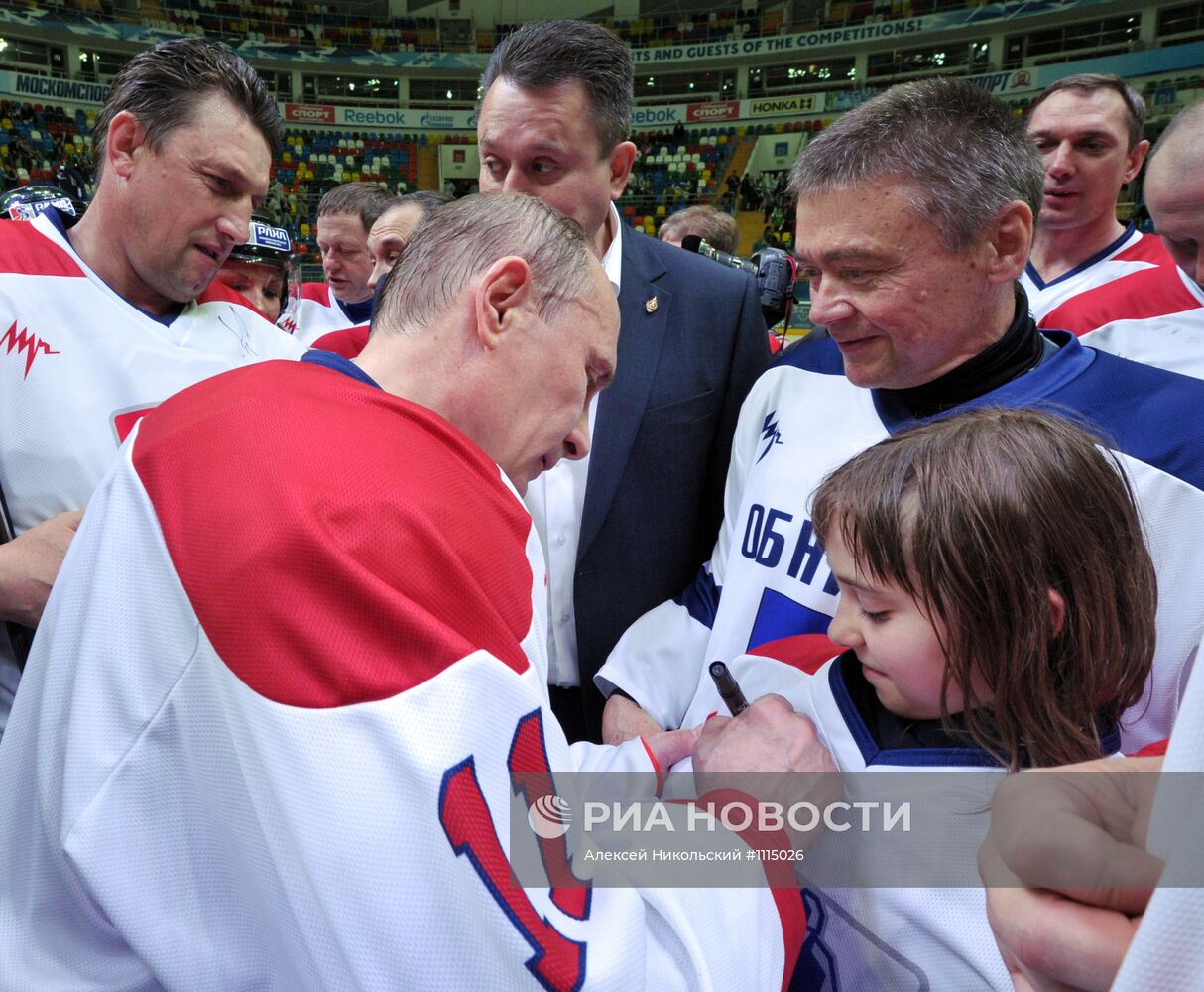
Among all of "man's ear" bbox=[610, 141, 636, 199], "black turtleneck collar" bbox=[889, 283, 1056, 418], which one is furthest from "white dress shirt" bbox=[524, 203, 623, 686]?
"black turtleneck collar" bbox=[889, 283, 1056, 418]

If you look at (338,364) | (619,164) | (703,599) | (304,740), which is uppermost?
(619,164)

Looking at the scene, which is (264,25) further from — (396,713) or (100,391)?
(396,713)

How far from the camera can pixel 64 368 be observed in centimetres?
190

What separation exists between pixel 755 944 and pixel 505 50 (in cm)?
209

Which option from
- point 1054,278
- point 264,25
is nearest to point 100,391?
point 1054,278

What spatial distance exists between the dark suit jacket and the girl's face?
0.90 m

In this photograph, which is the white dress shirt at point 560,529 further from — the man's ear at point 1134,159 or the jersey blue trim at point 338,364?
the man's ear at point 1134,159

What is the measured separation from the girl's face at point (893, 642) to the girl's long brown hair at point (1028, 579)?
17 millimetres

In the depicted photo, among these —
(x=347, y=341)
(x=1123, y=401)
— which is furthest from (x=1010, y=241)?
(x=347, y=341)

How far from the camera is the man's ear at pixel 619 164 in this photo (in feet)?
7.53

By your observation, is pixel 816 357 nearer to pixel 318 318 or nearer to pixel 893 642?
pixel 893 642

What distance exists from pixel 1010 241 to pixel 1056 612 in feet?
2.54

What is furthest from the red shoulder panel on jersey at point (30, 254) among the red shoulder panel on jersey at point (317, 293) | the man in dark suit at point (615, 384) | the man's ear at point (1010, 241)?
the red shoulder panel on jersey at point (317, 293)

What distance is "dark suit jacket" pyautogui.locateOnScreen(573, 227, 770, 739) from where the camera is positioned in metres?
2.08
